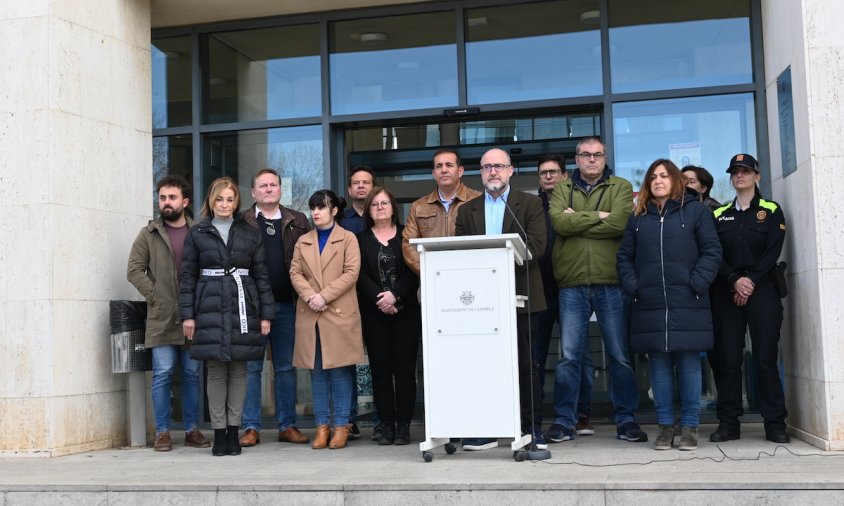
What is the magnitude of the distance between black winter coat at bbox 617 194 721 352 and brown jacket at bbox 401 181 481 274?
122cm

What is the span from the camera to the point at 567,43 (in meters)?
8.77

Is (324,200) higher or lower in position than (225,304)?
higher

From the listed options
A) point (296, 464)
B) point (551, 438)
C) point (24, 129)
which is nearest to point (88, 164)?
point (24, 129)

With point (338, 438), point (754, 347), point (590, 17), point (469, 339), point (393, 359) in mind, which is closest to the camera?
point (469, 339)

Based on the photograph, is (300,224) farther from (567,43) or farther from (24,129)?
(567,43)

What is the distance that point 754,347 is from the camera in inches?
272

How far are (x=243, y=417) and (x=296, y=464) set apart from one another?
1.57m

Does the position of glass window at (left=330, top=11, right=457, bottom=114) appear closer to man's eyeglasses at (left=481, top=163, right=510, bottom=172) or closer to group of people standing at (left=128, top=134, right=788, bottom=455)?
group of people standing at (left=128, top=134, right=788, bottom=455)

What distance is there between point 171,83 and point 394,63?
2131mm

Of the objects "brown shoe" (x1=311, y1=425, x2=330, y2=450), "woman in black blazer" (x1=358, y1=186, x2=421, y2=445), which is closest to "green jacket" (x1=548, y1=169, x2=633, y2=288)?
"woman in black blazer" (x1=358, y1=186, x2=421, y2=445)

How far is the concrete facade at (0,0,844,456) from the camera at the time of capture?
21.6 ft

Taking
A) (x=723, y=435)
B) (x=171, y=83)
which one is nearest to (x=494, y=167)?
(x=723, y=435)

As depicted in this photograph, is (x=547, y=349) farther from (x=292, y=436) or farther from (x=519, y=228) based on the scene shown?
(x=292, y=436)

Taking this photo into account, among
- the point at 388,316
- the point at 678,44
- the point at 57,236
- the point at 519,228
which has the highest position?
the point at 678,44
